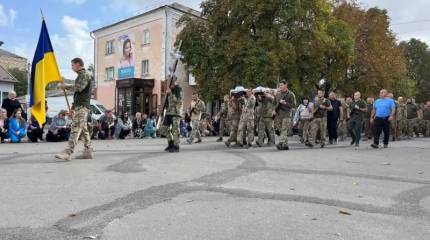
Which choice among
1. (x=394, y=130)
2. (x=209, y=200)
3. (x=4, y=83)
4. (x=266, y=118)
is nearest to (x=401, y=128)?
(x=394, y=130)

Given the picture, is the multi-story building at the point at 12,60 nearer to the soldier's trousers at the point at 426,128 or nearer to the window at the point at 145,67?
the window at the point at 145,67

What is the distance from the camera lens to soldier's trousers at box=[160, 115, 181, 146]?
11953 millimetres

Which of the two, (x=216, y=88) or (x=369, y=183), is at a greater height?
(x=216, y=88)

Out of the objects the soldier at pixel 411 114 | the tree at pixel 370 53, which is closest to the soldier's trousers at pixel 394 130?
the soldier at pixel 411 114

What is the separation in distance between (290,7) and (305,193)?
2351 centimetres

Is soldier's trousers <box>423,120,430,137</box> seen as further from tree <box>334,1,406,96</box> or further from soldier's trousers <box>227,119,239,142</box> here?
soldier's trousers <box>227,119,239,142</box>

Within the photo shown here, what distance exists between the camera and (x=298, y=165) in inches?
393

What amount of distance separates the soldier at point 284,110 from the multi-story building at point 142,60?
2465 centimetres

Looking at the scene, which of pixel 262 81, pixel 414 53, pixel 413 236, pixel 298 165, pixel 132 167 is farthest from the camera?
pixel 414 53

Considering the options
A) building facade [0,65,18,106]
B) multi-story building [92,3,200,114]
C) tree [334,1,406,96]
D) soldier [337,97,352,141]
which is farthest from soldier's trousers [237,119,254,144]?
building facade [0,65,18,106]

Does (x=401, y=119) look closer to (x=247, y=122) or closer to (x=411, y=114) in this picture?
(x=411, y=114)

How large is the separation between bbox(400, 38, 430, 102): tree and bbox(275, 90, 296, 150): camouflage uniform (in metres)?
55.4

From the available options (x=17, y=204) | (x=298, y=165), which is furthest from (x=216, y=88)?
(x=17, y=204)

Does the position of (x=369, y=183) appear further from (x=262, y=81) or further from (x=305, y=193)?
(x=262, y=81)
